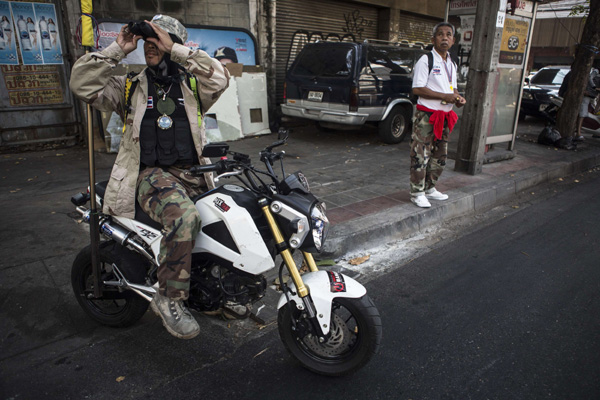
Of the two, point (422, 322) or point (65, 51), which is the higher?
point (65, 51)

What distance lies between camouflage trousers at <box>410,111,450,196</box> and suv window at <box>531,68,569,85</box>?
32.1 ft

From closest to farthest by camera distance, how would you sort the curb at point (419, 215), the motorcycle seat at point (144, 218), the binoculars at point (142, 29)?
the binoculars at point (142, 29) → the motorcycle seat at point (144, 218) → the curb at point (419, 215)

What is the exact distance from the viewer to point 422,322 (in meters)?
3.11

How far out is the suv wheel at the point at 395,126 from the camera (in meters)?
8.83

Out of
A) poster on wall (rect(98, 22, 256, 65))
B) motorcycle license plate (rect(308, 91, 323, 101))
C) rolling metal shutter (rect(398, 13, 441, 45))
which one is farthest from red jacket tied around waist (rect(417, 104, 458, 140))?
rolling metal shutter (rect(398, 13, 441, 45))

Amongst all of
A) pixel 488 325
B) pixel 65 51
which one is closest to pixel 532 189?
pixel 488 325

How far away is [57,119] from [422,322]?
7.73 m

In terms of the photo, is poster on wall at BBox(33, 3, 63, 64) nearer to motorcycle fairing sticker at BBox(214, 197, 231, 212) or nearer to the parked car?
motorcycle fairing sticker at BBox(214, 197, 231, 212)

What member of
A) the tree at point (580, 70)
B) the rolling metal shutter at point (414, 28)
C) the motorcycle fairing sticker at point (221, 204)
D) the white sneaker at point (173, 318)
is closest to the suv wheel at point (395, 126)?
the tree at point (580, 70)

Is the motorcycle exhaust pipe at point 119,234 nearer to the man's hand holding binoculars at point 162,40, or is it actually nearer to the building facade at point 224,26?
the man's hand holding binoculars at point 162,40

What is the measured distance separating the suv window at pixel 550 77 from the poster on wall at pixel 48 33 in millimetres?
12817

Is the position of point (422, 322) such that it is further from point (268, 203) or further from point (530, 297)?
point (268, 203)

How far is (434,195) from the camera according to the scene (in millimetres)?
5473

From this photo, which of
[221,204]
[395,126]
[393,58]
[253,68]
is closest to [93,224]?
[221,204]
